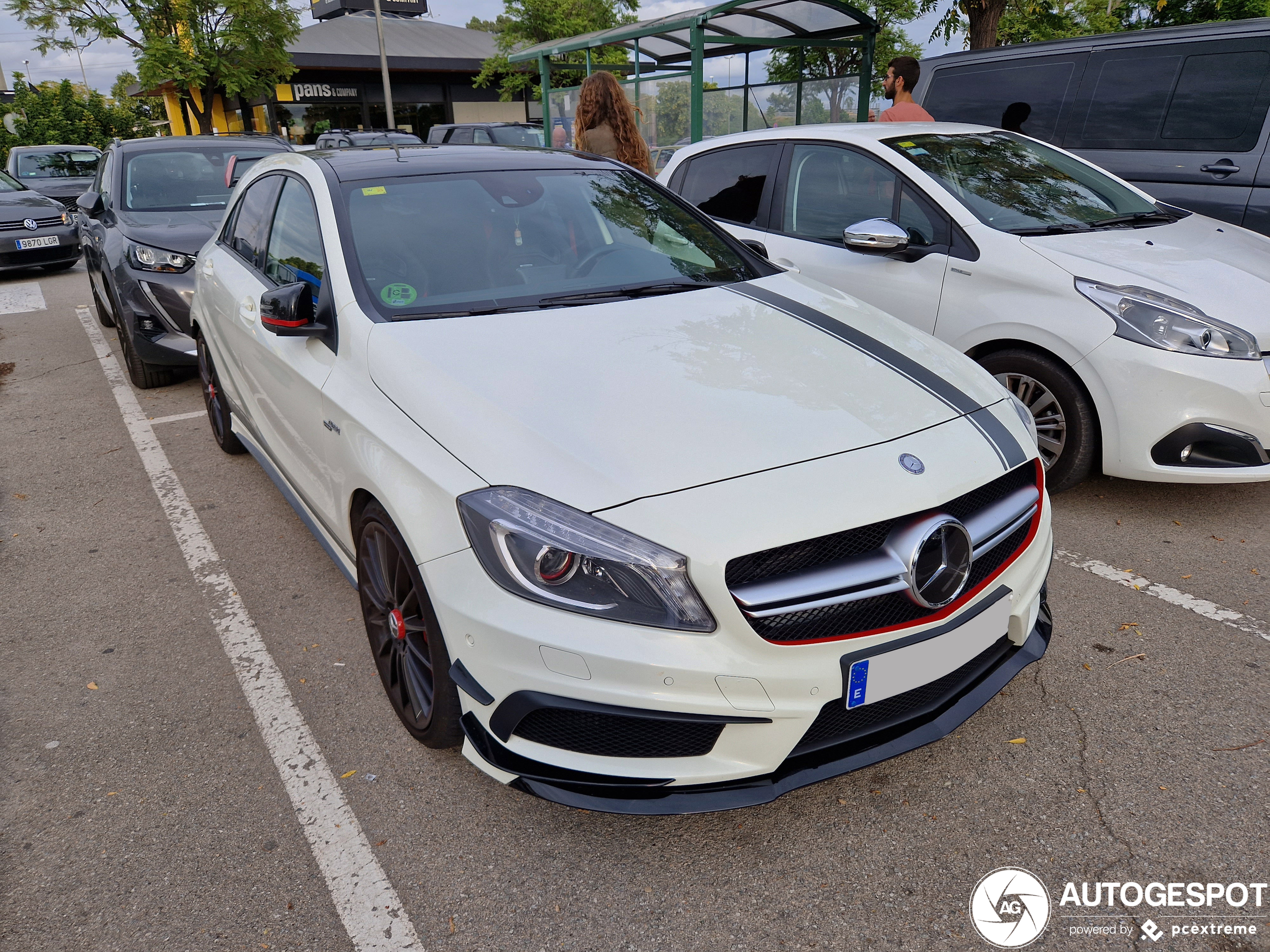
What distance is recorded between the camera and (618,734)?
192 cm

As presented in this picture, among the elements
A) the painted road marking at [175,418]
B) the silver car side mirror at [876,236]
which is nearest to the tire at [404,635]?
the silver car side mirror at [876,236]

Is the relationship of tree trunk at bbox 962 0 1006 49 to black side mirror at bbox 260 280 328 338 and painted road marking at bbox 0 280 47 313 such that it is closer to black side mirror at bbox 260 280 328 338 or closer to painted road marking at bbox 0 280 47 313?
black side mirror at bbox 260 280 328 338

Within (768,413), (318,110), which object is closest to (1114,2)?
(318,110)

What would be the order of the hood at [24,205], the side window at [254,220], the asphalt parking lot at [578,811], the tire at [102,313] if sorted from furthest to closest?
1. the hood at [24,205]
2. the tire at [102,313]
3. the side window at [254,220]
4. the asphalt parking lot at [578,811]

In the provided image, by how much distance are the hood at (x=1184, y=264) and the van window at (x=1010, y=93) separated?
2210mm

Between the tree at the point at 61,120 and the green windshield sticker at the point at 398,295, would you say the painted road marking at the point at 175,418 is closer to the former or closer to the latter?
the green windshield sticker at the point at 398,295

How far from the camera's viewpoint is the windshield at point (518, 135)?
17.8 meters

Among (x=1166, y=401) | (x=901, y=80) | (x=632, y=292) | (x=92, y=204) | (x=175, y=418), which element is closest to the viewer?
(x=632, y=292)

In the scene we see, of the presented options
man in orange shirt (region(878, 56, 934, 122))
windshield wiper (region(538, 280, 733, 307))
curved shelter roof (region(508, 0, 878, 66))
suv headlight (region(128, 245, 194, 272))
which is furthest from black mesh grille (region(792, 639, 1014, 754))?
curved shelter roof (region(508, 0, 878, 66))

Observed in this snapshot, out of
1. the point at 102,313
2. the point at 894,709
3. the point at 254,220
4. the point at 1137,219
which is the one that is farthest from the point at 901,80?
the point at 102,313

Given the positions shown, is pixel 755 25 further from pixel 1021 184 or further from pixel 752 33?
pixel 1021 184

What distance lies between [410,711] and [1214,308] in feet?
11.1

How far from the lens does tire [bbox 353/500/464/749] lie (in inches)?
87.9

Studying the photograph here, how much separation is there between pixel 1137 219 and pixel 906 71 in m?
2.47
